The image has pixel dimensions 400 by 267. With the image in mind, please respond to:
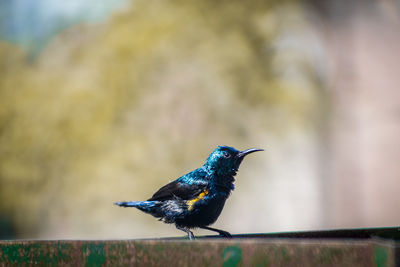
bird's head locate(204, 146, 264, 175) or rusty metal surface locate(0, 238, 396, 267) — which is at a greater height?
bird's head locate(204, 146, 264, 175)

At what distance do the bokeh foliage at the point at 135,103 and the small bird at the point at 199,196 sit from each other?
4.07 metres

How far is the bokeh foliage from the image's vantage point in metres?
6.30

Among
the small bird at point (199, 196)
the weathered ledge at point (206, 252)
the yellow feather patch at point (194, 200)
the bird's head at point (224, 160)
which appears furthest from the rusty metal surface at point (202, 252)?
the bird's head at point (224, 160)

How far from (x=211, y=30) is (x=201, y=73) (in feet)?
2.05

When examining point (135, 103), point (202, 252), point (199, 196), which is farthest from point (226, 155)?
point (135, 103)

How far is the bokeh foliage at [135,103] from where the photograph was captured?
6301 mm

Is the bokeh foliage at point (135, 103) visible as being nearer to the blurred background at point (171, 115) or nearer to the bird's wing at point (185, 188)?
the blurred background at point (171, 115)

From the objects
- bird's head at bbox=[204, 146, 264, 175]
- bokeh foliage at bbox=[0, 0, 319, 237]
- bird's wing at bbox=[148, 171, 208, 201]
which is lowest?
bird's wing at bbox=[148, 171, 208, 201]

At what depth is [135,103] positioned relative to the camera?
255 inches

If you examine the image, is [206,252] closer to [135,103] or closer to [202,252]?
[202,252]

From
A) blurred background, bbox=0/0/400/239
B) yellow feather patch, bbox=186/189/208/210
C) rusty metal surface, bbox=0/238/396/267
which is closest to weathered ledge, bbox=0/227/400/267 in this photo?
rusty metal surface, bbox=0/238/396/267

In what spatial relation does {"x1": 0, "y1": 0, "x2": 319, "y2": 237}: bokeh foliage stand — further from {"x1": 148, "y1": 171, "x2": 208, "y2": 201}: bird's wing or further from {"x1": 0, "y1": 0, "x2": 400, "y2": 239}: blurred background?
{"x1": 148, "y1": 171, "x2": 208, "y2": 201}: bird's wing

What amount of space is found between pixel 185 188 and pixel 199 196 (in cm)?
7

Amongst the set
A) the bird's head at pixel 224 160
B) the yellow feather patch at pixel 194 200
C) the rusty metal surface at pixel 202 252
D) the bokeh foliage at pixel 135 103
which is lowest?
the rusty metal surface at pixel 202 252
